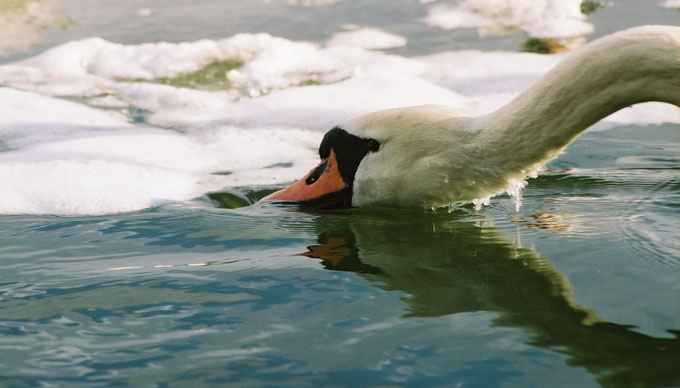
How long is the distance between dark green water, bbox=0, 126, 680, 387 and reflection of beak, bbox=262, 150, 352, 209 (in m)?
0.10

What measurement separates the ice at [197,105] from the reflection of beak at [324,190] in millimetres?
818

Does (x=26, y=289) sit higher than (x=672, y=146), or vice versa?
(x=672, y=146)

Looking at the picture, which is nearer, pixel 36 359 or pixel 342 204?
pixel 36 359

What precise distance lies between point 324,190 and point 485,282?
4.91ft

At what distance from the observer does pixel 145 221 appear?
4.48m

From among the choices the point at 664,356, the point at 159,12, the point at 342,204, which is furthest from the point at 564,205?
the point at 159,12

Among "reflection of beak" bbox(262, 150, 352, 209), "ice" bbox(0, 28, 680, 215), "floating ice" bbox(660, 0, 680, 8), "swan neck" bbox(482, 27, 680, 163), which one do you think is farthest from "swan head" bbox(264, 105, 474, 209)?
"floating ice" bbox(660, 0, 680, 8)

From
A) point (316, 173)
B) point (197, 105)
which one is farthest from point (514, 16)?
point (316, 173)

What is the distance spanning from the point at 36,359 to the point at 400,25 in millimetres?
7610

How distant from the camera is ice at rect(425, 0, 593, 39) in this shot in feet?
30.6

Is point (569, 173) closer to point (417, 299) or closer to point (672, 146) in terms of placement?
point (672, 146)

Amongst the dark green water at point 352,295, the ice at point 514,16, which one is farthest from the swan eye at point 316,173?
the ice at point 514,16

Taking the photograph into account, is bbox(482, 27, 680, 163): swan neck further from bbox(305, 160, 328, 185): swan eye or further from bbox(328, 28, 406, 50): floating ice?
bbox(328, 28, 406, 50): floating ice

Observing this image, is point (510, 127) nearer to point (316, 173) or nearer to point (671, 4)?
point (316, 173)
